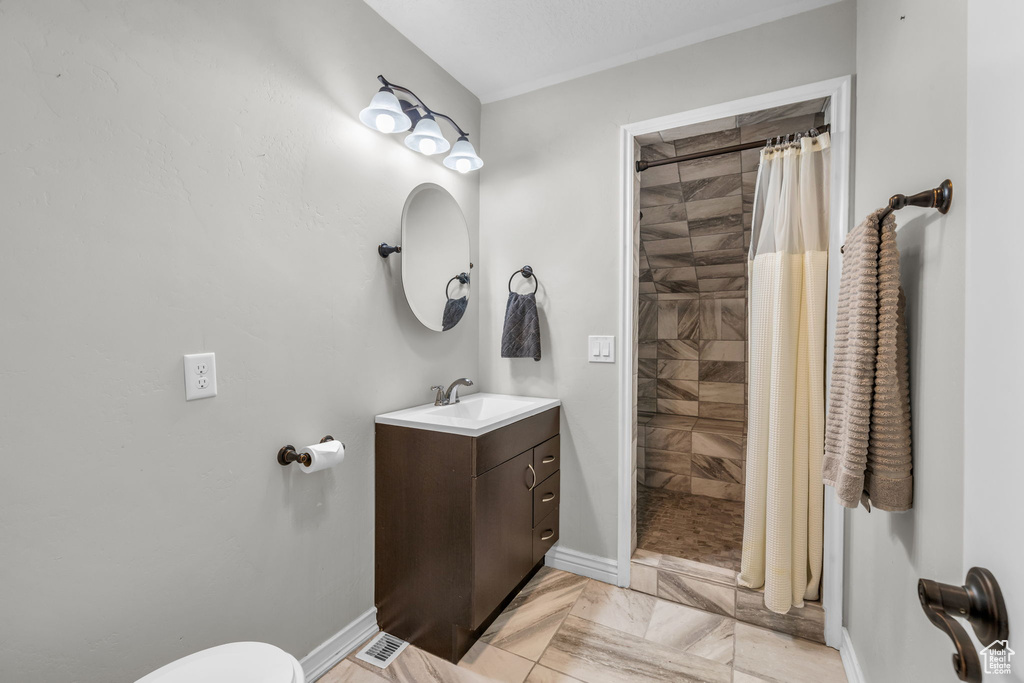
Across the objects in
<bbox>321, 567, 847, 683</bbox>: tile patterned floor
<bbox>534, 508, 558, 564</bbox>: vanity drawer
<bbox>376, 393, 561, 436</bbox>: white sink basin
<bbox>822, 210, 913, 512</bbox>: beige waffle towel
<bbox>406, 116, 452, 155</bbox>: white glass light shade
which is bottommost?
<bbox>321, 567, 847, 683</bbox>: tile patterned floor

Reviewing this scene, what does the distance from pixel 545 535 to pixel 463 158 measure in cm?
173

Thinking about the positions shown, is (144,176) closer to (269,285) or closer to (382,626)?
(269,285)

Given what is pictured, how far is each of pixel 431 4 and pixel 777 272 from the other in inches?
65.6

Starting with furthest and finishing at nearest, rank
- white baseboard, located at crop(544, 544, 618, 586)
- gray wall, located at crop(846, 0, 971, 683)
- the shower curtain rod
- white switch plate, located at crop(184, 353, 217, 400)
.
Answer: white baseboard, located at crop(544, 544, 618, 586) < the shower curtain rod < white switch plate, located at crop(184, 353, 217, 400) < gray wall, located at crop(846, 0, 971, 683)

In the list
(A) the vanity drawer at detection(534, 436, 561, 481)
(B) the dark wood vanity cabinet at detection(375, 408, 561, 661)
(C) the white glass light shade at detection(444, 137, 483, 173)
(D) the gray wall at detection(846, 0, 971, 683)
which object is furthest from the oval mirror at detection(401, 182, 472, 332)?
(D) the gray wall at detection(846, 0, 971, 683)

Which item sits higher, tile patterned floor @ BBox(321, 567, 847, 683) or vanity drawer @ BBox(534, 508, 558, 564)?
vanity drawer @ BBox(534, 508, 558, 564)

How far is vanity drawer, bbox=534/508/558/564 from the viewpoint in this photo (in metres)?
1.98

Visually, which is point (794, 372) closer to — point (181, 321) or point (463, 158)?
point (463, 158)

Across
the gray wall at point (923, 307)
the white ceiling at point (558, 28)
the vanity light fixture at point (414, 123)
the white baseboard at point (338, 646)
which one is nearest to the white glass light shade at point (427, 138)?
the vanity light fixture at point (414, 123)

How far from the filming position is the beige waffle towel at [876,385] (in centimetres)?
96

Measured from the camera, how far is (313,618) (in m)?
1.51

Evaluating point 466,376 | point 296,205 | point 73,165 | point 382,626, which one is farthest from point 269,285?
point 382,626

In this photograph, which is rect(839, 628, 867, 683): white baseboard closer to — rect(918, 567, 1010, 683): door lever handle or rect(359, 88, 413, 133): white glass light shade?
rect(918, 567, 1010, 683): door lever handle

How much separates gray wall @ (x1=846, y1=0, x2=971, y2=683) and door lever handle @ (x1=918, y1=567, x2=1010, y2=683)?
325 mm
